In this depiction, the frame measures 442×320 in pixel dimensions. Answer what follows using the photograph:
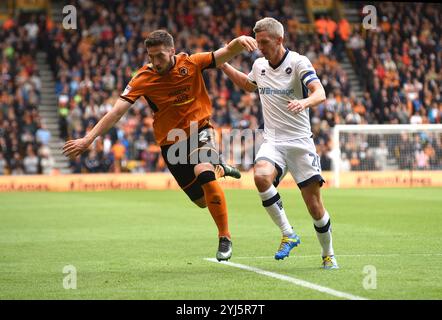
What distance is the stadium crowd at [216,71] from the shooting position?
28594 millimetres

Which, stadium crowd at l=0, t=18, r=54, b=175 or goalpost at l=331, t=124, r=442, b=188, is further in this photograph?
goalpost at l=331, t=124, r=442, b=188

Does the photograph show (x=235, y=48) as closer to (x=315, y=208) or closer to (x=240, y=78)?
(x=240, y=78)

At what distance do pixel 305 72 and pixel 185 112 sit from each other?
1427 mm

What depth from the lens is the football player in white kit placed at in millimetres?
8883

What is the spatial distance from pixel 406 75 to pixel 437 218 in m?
18.0

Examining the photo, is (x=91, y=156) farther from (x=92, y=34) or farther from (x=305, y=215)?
(x=305, y=215)

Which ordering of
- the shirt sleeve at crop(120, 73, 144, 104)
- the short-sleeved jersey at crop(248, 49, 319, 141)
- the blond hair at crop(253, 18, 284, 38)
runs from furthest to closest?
the shirt sleeve at crop(120, 73, 144, 104) < the short-sleeved jersey at crop(248, 49, 319, 141) < the blond hair at crop(253, 18, 284, 38)

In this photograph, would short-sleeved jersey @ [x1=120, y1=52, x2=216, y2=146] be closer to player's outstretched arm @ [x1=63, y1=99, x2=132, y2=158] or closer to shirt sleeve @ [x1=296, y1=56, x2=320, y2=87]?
player's outstretched arm @ [x1=63, y1=99, x2=132, y2=158]

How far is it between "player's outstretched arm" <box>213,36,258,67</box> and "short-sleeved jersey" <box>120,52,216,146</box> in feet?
0.35

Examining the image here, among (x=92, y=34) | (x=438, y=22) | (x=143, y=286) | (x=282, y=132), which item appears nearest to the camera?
(x=143, y=286)

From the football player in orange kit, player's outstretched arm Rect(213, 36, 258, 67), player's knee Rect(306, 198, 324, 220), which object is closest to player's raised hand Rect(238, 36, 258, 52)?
player's outstretched arm Rect(213, 36, 258, 67)
